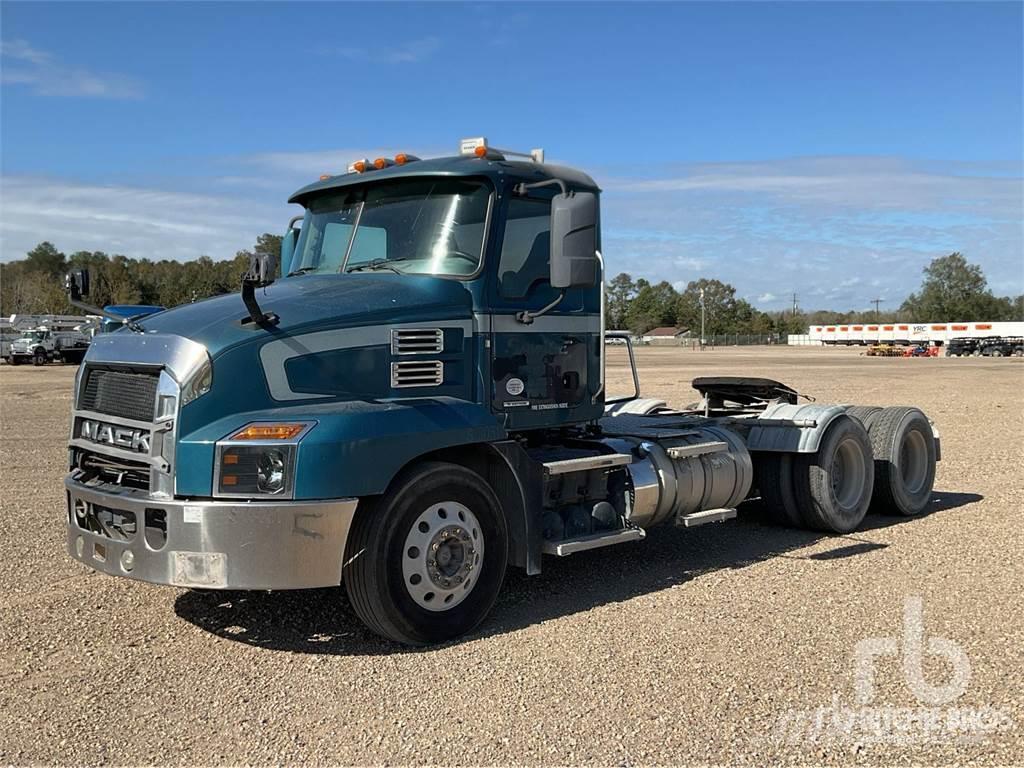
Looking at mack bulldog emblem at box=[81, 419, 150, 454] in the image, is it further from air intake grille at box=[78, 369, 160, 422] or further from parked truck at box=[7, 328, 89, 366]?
parked truck at box=[7, 328, 89, 366]

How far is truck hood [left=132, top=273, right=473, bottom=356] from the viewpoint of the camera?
555 cm

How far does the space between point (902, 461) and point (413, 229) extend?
601cm

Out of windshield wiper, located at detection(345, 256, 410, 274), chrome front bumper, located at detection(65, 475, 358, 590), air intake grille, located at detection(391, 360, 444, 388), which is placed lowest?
chrome front bumper, located at detection(65, 475, 358, 590)

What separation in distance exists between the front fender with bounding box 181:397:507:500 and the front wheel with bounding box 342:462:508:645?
0.19m

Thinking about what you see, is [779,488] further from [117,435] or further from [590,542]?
[117,435]

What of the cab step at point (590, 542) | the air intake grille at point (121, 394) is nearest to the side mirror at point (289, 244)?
the air intake grille at point (121, 394)

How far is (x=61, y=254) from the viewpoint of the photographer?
127m

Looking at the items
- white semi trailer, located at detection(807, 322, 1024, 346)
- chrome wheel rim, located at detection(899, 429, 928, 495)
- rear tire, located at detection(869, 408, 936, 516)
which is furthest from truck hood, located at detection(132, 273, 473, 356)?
white semi trailer, located at detection(807, 322, 1024, 346)

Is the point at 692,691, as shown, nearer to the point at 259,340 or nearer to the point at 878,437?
the point at 259,340

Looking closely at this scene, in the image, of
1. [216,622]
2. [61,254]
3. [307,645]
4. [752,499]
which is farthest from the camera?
[61,254]

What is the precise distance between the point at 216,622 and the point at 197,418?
1657 mm

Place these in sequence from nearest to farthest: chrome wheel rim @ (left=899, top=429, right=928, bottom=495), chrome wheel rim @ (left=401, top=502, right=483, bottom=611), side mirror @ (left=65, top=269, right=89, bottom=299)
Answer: chrome wheel rim @ (left=401, top=502, right=483, bottom=611)
side mirror @ (left=65, top=269, right=89, bottom=299)
chrome wheel rim @ (left=899, top=429, right=928, bottom=495)

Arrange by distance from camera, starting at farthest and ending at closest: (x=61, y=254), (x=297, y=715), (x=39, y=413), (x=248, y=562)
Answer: (x=61, y=254) < (x=39, y=413) < (x=248, y=562) < (x=297, y=715)

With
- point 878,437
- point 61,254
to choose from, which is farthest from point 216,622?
point 61,254
